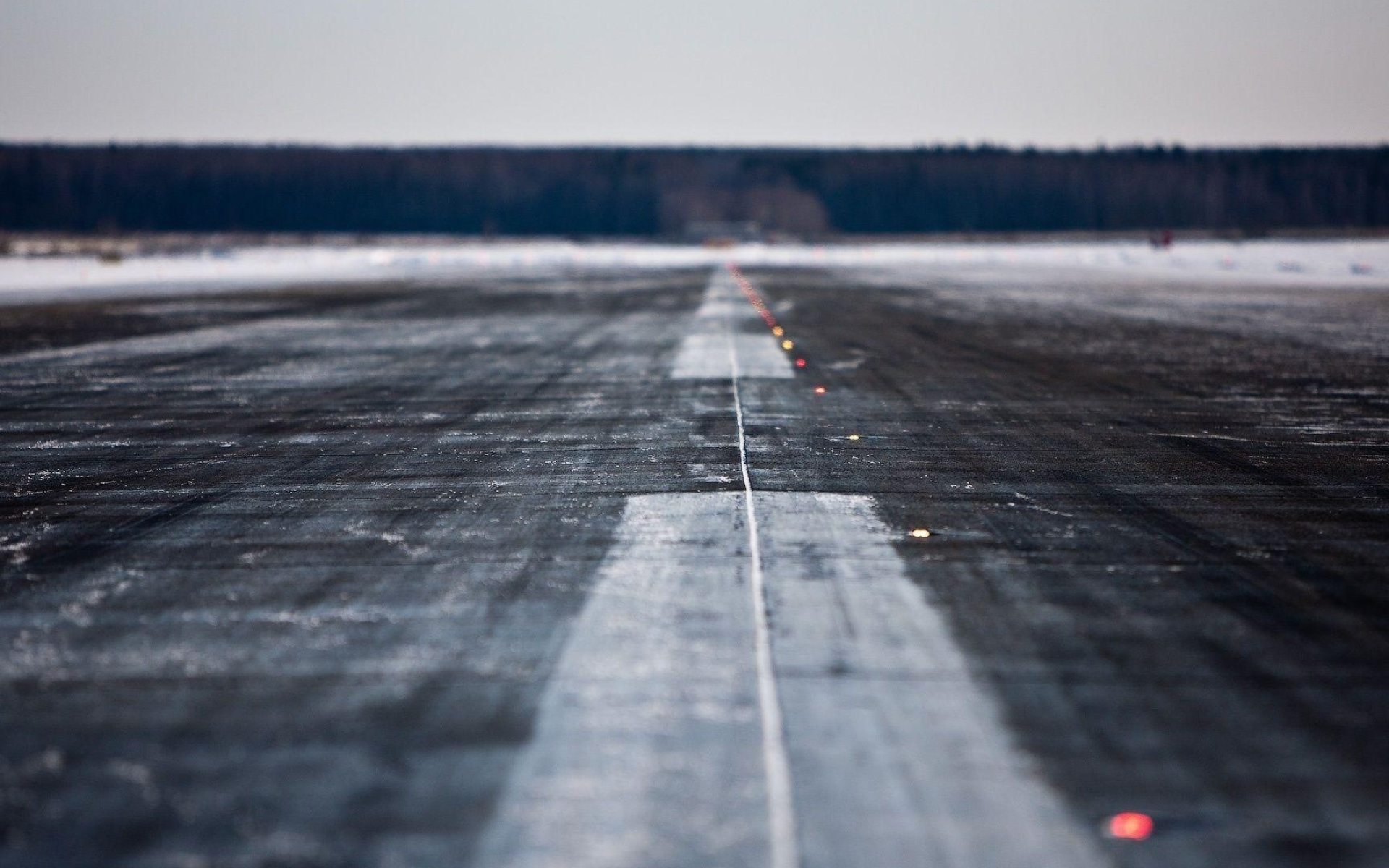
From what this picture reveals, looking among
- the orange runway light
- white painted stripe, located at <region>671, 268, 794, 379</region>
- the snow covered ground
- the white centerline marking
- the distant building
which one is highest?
the distant building

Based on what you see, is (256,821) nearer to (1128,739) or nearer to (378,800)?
(378,800)

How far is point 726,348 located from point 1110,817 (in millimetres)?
17450

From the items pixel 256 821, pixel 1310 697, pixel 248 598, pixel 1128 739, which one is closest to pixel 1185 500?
pixel 1310 697

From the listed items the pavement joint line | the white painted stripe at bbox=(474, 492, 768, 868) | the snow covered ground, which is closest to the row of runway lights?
the pavement joint line

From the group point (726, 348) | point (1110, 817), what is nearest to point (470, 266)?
point (726, 348)

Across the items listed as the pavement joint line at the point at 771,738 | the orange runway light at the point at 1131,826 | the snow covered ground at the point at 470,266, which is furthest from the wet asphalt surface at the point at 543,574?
the snow covered ground at the point at 470,266

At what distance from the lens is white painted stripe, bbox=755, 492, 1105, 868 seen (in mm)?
4055

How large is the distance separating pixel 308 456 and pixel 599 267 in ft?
193

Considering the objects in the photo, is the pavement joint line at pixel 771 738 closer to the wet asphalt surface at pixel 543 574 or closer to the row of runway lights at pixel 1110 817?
the wet asphalt surface at pixel 543 574

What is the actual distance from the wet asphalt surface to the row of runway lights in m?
0.06

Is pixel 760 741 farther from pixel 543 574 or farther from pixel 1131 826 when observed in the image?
pixel 543 574

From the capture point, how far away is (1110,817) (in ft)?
13.9

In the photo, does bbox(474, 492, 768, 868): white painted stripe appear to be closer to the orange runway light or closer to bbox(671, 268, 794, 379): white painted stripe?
the orange runway light

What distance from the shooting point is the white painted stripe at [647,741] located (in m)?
4.05
